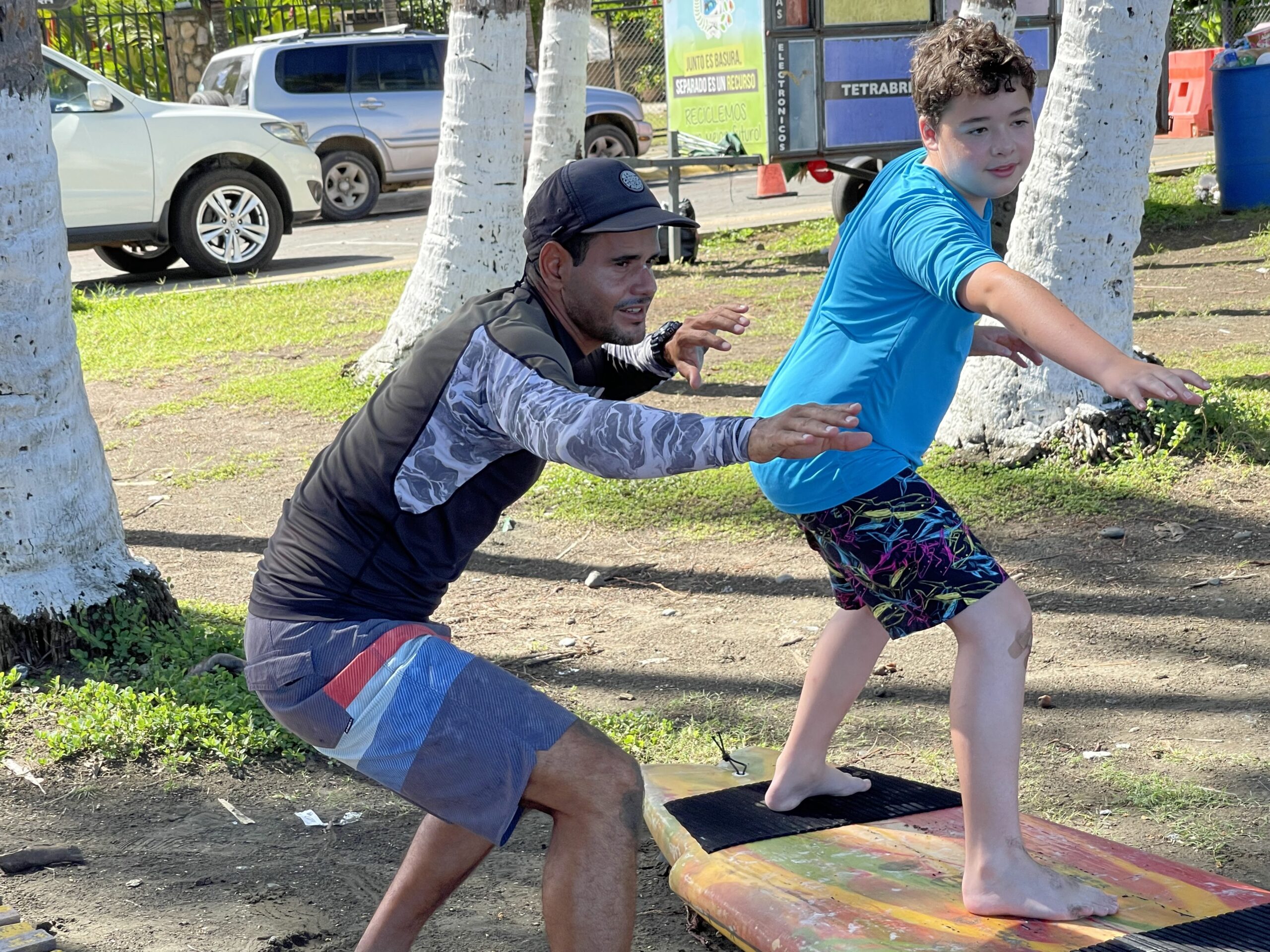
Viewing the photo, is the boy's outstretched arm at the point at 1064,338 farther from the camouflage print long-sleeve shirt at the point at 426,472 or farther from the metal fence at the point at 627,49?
the metal fence at the point at 627,49

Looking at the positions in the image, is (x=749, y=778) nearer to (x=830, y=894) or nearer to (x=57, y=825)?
(x=830, y=894)

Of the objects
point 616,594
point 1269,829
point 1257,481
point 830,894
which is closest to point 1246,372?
point 1257,481

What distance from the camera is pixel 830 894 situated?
303cm

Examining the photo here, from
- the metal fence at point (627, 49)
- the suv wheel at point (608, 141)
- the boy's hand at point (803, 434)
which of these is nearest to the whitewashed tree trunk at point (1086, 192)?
the boy's hand at point (803, 434)

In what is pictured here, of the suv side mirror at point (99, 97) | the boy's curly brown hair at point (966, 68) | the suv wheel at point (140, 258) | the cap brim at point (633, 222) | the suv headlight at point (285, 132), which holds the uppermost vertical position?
the suv side mirror at point (99, 97)

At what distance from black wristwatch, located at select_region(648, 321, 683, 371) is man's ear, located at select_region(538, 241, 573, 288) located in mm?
474

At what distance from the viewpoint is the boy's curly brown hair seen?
116 inches

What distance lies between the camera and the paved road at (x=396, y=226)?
1353cm

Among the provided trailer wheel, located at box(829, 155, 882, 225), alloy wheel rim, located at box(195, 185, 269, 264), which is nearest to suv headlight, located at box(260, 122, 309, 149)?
alloy wheel rim, located at box(195, 185, 269, 264)

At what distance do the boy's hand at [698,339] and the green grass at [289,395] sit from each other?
525cm

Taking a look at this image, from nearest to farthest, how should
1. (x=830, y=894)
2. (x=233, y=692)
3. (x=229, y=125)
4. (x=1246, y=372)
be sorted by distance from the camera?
(x=830, y=894)
(x=233, y=692)
(x=1246, y=372)
(x=229, y=125)

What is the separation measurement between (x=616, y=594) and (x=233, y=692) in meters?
1.73

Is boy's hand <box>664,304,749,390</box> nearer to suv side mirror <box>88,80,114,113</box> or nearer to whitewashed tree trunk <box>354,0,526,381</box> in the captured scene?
whitewashed tree trunk <box>354,0,526,381</box>

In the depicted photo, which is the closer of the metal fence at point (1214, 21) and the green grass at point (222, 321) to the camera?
the green grass at point (222, 321)
